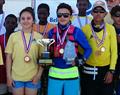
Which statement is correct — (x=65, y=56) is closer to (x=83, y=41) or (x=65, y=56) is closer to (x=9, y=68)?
(x=83, y=41)

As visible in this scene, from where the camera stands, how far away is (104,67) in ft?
14.6

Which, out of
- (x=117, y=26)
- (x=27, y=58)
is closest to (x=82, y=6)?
(x=117, y=26)

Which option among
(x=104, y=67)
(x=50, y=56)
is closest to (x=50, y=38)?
(x=50, y=56)

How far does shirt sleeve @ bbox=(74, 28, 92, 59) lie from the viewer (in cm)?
423

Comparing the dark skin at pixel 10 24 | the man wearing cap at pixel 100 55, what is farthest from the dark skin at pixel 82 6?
the dark skin at pixel 10 24

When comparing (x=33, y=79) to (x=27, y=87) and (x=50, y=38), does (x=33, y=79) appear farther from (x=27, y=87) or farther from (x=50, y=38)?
(x=50, y=38)

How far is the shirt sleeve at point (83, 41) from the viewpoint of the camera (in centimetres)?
423

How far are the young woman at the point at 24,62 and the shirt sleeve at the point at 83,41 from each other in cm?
55

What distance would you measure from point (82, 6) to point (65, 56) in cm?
136

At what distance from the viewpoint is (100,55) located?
4402mm

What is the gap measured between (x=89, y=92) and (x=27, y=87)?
2.94 ft

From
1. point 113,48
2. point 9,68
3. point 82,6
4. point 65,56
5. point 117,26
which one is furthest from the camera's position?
point 82,6

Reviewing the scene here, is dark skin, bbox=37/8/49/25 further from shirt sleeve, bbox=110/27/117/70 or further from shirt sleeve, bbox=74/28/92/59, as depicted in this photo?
shirt sleeve, bbox=110/27/117/70

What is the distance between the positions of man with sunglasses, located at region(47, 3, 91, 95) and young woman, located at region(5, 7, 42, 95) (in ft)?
0.74
